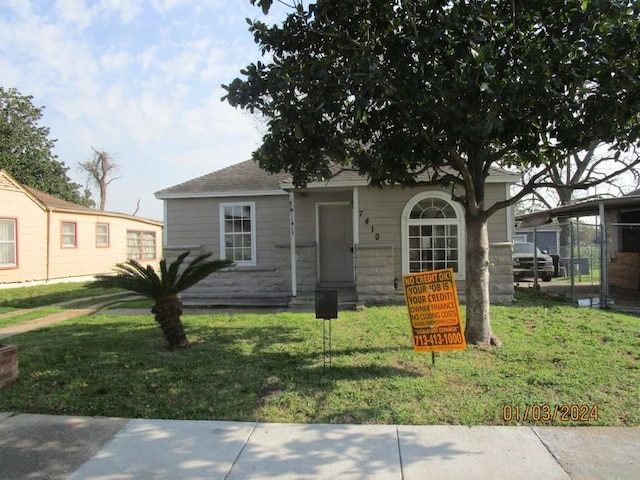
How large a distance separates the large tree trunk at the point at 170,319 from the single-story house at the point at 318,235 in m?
4.60

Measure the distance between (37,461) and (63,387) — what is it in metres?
1.70

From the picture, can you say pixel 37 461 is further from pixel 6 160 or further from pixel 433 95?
pixel 6 160

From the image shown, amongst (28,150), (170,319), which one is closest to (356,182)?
(170,319)

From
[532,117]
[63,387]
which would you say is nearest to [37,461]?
[63,387]

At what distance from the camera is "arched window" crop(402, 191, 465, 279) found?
11.5m

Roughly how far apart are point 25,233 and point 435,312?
17.6 meters

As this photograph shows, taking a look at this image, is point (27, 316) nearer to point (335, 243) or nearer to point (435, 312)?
point (335, 243)

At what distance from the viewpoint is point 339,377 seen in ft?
17.9

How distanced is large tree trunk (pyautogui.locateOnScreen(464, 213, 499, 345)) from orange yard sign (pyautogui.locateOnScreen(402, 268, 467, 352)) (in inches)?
36.2

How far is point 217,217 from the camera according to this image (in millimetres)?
13398

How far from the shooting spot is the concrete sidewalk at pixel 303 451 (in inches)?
137

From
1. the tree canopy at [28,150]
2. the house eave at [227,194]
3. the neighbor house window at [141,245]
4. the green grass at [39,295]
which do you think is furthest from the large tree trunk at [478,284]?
the tree canopy at [28,150]

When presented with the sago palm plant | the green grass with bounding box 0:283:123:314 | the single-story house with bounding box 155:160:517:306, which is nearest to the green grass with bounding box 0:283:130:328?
the green grass with bounding box 0:283:123:314
